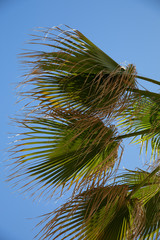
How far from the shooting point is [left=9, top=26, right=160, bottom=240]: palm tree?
4.16ft

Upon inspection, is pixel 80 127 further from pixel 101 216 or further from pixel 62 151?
pixel 101 216

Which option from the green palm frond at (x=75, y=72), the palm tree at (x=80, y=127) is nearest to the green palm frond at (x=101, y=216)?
the palm tree at (x=80, y=127)

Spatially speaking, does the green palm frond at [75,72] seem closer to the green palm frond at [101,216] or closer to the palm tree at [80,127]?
the palm tree at [80,127]

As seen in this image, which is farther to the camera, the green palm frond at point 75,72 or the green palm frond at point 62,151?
the green palm frond at point 62,151

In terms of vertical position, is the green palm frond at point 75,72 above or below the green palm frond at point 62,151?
above

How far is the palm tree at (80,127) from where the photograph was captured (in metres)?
1.27

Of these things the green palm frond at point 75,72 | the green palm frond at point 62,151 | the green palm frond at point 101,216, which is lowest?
the green palm frond at point 101,216

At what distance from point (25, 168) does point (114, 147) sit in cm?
37

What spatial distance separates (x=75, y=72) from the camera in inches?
52.2

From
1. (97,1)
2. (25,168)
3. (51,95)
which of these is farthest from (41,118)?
(97,1)

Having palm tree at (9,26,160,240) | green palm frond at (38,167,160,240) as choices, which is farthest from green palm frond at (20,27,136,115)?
green palm frond at (38,167,160,240)

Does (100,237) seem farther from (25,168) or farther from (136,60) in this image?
(136,60)

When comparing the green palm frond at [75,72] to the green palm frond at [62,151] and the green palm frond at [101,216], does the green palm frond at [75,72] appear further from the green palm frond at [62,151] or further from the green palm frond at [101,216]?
the green palm frond at [101,216]

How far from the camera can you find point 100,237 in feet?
4.45
